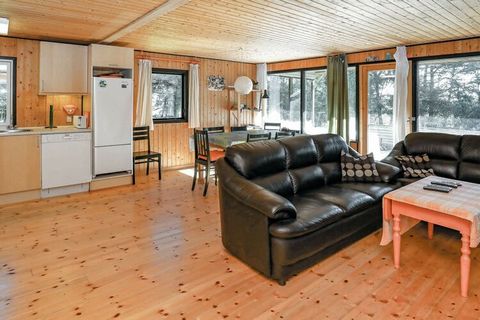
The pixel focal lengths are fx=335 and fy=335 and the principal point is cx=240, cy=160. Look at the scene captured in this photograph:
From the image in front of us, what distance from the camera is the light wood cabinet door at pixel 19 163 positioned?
4.43 m

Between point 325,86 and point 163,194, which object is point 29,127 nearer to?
point 163,194

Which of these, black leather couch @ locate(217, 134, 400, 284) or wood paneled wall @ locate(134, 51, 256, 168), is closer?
black leather couch @ locate(217, 134, 400, 284)

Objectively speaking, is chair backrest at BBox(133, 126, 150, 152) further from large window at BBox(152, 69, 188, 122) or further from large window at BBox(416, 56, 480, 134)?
large window at BBox(416, 56, 480, 134)

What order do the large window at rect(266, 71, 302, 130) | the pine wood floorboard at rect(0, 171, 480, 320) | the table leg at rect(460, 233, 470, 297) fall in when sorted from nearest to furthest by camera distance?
the pine wood floorboard at rect(0, 171, 480, 320), the table leg at rect(460, 233, 470, 297), the large window at rect(266, 71, 302, 130)

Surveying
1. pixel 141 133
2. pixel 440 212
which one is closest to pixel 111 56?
pixel 141 133

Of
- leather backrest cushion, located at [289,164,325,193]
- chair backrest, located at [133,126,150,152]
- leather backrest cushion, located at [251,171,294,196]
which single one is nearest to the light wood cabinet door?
chair backrest, located at [133,126,150,152]

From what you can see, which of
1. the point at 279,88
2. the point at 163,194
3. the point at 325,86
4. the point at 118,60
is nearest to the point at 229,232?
the point at 163,194

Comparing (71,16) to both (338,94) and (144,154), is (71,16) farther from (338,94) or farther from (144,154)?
(338,94)

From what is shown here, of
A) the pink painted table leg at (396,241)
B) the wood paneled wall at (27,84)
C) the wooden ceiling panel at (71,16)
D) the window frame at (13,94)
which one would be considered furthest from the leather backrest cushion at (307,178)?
A: the window frame at (13,94)

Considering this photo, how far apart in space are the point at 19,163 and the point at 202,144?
2.50 metres

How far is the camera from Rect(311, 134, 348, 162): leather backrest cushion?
3877mm

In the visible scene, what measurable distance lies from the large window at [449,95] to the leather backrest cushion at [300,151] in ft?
9.37

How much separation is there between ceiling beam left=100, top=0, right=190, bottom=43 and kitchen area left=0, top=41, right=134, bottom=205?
0.69m

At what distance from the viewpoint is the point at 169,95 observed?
22.5 ft
